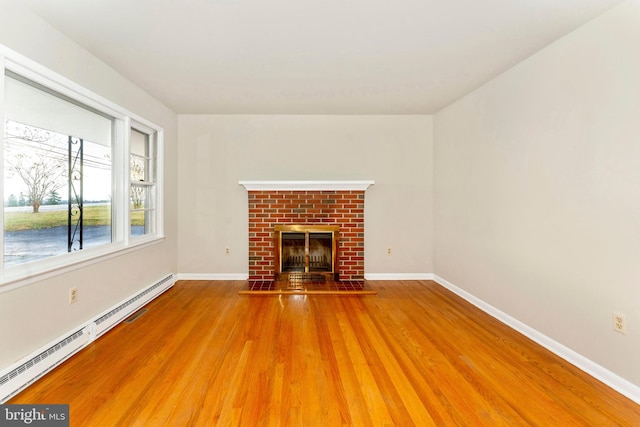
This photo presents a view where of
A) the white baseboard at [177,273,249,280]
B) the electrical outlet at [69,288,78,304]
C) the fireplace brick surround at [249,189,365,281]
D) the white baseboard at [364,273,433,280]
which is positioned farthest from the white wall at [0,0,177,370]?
the white baseboard at [364,273,433,280]

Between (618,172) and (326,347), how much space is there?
234 cm

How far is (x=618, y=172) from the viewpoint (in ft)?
6.07

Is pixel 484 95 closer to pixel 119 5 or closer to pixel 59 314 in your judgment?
pixel 119 5

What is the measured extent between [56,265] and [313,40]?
2.55m

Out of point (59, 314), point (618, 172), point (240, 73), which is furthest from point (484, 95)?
point (59, 314)

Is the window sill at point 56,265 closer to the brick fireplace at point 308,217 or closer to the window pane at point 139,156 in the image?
the window pane at point 139,156

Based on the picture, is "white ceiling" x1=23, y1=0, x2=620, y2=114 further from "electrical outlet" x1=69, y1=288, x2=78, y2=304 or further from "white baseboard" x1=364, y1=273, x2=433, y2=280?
"white baseboard" x1=364, y1=273, x2=433, y2=280

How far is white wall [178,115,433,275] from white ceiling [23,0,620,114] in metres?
0.85

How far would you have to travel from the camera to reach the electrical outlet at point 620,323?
1814 mm

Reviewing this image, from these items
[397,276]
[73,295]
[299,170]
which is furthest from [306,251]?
[73,295]

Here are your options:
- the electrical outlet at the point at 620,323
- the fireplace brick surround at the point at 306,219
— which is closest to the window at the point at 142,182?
the fireplace brick surround at the point at 306,219

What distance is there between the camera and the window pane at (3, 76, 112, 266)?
190 cm

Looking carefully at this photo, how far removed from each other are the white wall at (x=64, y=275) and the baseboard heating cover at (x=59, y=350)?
0.05 m

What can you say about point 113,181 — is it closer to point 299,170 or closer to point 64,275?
point 64,275
